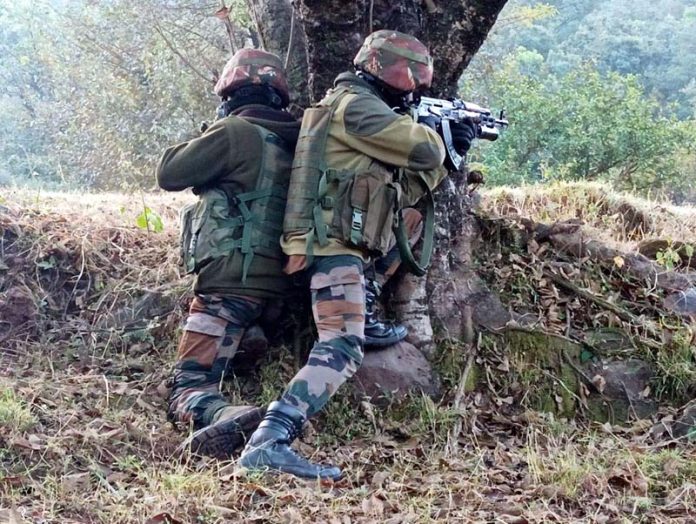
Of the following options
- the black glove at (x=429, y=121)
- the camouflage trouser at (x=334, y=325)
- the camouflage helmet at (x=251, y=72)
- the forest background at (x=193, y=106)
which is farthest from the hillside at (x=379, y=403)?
the forest background at (x=193, y=106)

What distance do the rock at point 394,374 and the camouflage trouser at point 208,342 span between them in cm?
70

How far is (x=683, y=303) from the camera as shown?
518cm

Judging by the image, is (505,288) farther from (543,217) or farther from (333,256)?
(333,256)

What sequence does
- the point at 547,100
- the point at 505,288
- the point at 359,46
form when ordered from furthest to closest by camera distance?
the point at 547,100 → the point at 505,288 → the point at 359,46

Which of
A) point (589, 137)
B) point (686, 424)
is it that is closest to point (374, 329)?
point (686, 424)

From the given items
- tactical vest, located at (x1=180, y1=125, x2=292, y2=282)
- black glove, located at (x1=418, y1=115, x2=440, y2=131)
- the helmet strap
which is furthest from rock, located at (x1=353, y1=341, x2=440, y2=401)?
the helmet strap

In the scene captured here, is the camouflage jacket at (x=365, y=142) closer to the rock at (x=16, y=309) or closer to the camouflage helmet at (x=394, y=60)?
the camouflage helmet at (x=394, y=60)

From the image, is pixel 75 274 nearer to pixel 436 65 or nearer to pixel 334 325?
pixel 334 325

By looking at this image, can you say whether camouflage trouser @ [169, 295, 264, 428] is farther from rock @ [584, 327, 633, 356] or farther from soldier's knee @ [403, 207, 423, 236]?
rock @ [584, 327, 633, 356]

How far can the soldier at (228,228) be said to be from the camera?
13.9 ft

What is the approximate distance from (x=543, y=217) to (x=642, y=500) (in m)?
2.96

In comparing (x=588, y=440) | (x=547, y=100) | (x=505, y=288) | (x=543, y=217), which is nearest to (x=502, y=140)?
(x=547, y=100)

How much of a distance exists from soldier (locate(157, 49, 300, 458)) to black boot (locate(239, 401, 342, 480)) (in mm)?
574

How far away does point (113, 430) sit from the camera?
3.93 m
